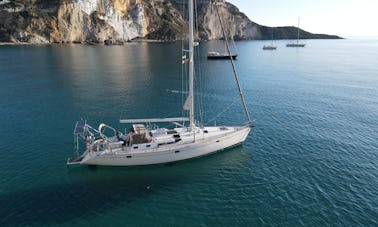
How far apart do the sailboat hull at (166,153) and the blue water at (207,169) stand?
1.01 metres

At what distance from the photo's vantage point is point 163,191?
25.2m

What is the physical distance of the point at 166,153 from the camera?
28.4 metres

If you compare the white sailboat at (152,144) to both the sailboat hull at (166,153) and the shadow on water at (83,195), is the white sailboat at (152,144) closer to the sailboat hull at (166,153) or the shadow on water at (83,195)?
the sailboat hull at (166,153)

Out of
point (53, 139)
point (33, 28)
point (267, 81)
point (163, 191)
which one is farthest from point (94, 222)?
point (33, 28)

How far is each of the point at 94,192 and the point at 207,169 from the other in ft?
40.6

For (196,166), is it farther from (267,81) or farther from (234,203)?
(267,81)

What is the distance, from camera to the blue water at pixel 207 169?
871 inches

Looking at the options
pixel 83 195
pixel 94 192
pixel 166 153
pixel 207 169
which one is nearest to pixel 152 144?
pixel 166 153

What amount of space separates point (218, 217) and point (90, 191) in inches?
502

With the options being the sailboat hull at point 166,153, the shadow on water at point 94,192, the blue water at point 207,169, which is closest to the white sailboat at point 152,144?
the sailboat hull at point 166,153

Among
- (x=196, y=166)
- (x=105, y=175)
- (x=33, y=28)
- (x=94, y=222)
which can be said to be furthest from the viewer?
(x=33, y=28)

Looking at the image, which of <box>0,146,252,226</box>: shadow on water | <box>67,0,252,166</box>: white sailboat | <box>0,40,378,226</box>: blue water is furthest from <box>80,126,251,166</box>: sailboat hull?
<box>0,40,378,226</box>: blue water

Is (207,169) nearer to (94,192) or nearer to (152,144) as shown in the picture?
(152,144)

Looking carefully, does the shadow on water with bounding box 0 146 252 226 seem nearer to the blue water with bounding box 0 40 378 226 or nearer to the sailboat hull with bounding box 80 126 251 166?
the blue water with bounding box 0 40 378 226
